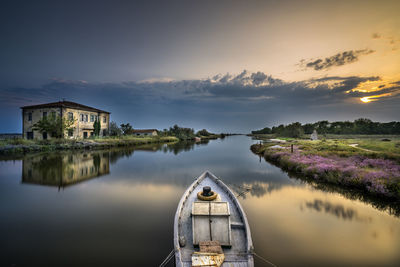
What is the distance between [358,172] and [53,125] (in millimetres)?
41920

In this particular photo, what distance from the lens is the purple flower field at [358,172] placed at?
9.81 m

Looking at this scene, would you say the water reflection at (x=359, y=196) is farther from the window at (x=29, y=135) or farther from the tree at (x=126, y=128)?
the tree at (x=126, y=128)

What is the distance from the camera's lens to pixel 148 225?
7.24m

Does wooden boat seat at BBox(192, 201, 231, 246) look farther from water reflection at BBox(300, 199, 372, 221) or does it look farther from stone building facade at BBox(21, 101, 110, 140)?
stone building facade at BBox(21, 101, 110, 140)

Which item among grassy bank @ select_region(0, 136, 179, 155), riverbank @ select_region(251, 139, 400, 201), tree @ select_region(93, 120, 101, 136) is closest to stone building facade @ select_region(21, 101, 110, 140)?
tree @ select_region(93, 120, 101, 136)

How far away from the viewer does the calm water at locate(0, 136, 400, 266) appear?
5.35 m

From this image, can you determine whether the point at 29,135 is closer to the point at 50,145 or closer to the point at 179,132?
the point at 50,145

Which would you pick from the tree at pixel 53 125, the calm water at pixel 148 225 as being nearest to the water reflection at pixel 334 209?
the calm water at pixel 148 225

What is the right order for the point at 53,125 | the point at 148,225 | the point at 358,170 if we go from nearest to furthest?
the point at 148,225 < the point at 358,170 < the point at 53,125

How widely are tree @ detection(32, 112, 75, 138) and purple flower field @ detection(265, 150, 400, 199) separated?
123ft

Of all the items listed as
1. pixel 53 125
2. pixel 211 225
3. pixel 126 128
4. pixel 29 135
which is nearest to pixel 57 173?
pixel 211 225

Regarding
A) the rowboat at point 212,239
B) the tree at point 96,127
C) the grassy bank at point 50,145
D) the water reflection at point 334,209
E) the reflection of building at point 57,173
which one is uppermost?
the tree at point 96,127

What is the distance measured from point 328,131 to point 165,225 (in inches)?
2799

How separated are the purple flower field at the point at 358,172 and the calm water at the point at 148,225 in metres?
1.74
